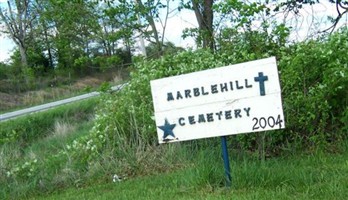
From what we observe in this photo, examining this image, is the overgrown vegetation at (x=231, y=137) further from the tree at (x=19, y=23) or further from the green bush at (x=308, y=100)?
the tree at (x=19, y=23)

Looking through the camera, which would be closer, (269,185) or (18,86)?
(269,185)

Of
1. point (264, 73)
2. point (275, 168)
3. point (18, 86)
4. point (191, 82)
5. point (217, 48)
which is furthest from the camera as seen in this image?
point (18, 86)

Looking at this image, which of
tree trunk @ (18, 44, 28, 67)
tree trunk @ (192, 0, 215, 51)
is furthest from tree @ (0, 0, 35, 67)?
tree trunk @ (192, 0, 215, 51)

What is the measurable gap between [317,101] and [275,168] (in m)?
1.40

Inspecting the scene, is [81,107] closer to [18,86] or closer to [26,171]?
[26,171]

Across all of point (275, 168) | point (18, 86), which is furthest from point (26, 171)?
point (18, 86)

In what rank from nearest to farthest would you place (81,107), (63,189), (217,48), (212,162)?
(212,162) → (63,189) → (217,48) → (81,107)

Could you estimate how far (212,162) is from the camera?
5.32 meters

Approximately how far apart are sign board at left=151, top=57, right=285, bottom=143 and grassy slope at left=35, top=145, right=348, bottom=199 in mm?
535

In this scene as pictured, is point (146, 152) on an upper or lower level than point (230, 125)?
lower

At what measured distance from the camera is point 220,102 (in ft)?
14.3

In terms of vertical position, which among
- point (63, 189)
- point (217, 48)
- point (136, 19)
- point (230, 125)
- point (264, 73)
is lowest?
point (63, 189)

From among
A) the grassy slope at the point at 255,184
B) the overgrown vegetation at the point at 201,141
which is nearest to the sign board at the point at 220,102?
the grassy slope at the point at 255,184

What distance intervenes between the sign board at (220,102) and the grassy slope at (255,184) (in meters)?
0.54
